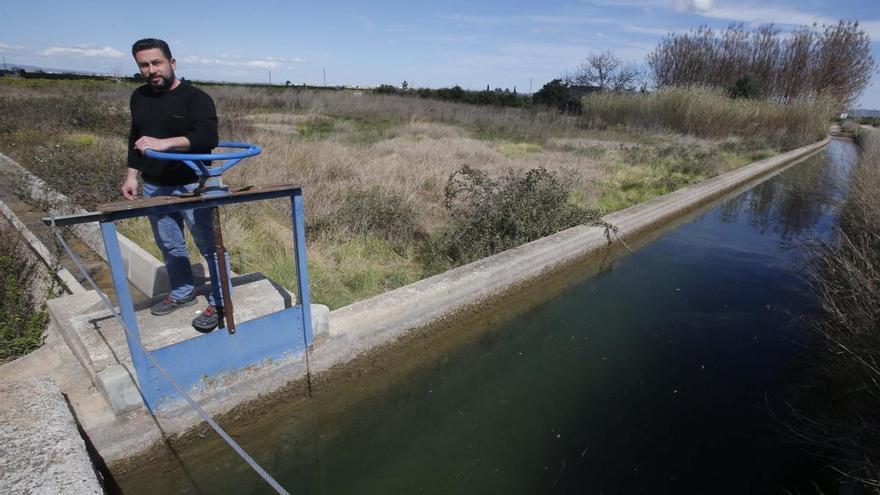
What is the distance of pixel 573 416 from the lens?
11.0ft

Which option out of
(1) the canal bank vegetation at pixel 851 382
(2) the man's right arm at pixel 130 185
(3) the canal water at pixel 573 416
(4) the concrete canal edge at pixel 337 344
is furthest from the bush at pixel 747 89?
(2) the man's right arm at pixel 130 185

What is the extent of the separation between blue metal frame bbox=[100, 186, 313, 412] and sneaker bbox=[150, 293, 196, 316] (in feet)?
1.76

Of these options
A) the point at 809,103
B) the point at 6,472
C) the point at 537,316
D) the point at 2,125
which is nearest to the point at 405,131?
the point at 2,125

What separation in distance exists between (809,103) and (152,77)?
29.5 m

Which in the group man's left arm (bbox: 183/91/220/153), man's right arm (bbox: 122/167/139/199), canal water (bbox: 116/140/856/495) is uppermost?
man's left arm (bbox: 183/91/220/153)

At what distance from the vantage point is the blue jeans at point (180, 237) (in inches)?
107

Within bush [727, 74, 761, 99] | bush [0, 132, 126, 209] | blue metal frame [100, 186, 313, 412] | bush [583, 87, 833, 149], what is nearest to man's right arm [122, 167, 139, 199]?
blue metal frame [100, 186, 313, 412]

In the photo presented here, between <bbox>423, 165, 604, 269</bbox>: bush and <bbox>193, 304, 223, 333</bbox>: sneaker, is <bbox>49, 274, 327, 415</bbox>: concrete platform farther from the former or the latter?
<bbox>423, 165, 604, 269</bbox>: bush

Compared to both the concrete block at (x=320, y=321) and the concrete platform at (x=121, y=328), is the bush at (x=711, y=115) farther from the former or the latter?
the concrete platform at (x=121, y=328)

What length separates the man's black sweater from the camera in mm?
2521

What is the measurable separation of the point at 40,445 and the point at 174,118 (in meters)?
1.64

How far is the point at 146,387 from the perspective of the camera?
244 cm

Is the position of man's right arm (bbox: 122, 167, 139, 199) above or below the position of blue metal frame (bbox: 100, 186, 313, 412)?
above

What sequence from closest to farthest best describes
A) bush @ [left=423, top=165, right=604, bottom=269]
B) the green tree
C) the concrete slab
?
the concrete slab → bush @ [left=423, top=165, right=604, bottom=269] → the green tree
